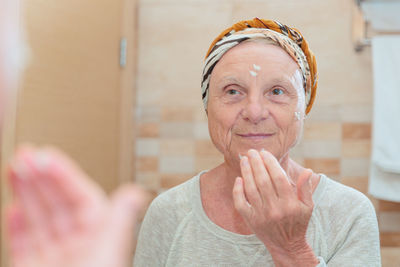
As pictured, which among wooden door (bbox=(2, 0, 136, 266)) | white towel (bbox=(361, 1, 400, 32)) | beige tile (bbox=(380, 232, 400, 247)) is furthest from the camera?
beige tile (bbox=(380, 232, 400, 247))

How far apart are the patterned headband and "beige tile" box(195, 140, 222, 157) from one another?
0.73 metres

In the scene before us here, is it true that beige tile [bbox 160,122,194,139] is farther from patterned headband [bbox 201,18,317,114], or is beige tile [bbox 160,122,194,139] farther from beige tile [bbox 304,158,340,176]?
patterned headband [bbox 201,18,317,114]

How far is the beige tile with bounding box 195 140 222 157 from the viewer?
1.75m

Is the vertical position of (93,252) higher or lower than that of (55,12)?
lower

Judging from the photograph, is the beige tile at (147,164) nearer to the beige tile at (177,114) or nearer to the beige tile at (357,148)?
the beige tile at (177,114)

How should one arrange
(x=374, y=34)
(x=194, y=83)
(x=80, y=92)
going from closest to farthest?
1. (x=80, y=92)
2. (x=374, y=34)
3. (x=194, y=83)

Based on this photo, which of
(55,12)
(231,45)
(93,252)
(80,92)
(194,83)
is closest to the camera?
(93,252)

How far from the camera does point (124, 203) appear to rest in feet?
1.08

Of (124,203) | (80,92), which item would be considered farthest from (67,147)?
(124,203)

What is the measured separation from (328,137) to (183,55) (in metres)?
0.60

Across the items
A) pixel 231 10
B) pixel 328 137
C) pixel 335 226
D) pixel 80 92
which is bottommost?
pixel 335 226

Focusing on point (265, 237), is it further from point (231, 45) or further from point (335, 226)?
point (231, 45)

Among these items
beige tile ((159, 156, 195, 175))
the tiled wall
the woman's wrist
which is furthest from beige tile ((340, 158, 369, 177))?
the woman's wrist

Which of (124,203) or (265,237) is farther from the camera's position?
(265,237)
